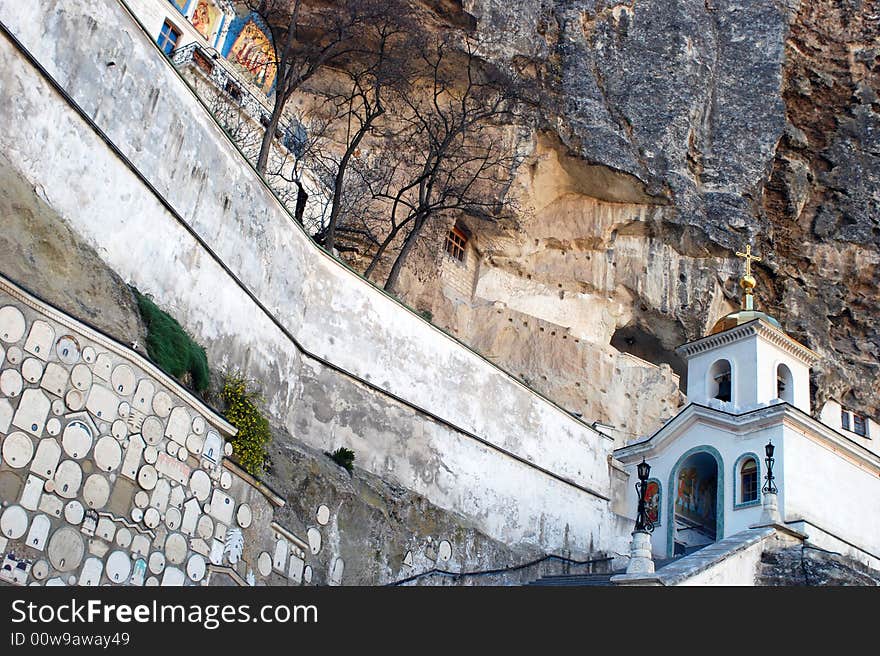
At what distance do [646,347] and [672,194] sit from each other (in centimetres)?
434

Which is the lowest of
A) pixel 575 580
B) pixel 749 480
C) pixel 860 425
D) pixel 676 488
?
pixel 575 580

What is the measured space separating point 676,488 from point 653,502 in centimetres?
Answer: 56

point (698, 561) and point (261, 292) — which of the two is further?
point (261, 292)

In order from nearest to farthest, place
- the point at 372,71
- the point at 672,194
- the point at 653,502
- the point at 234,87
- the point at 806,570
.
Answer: the point at 806,570, the point at 653,502, the point at 372,71, the point at 234,87, the point at 672,194

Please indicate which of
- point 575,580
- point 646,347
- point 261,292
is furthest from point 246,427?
point 646,347

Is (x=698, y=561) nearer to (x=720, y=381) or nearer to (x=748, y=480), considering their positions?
(x=748, y=480)

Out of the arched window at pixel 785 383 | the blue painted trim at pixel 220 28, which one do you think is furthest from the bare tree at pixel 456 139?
the arched window at pixel 785 383

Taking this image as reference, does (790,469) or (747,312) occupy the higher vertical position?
(747,312)

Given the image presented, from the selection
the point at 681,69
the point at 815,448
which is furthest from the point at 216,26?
the point at 815,448

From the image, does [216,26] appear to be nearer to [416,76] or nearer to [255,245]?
[416,76]

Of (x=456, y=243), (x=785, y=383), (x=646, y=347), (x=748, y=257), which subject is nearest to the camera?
(x=785, y=383)

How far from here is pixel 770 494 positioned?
55.5ft

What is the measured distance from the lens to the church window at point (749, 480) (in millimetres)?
19547

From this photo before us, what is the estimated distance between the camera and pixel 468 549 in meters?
16.3
